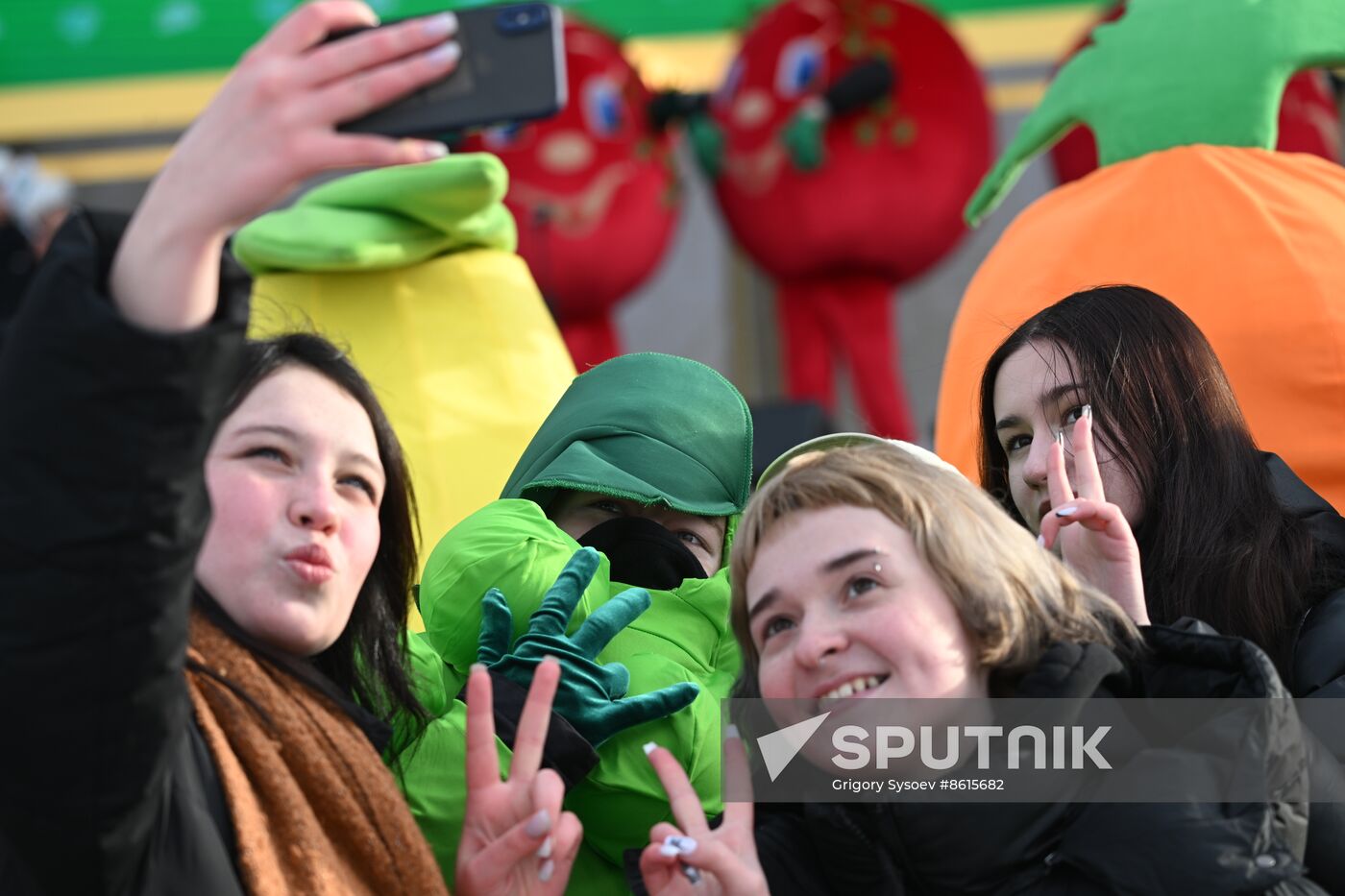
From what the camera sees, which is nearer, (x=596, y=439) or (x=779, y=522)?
(x=779, y=522)

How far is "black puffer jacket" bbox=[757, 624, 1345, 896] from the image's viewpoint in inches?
48.0

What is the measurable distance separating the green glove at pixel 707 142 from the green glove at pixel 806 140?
0.23m

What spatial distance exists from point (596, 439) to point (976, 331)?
1.99 ft

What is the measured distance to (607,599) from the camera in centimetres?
168

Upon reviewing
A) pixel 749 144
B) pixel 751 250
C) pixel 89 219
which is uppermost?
pixel 89 219

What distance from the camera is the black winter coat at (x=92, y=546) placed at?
991mm

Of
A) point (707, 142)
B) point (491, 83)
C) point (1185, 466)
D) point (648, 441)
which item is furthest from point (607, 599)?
point (707, 142)

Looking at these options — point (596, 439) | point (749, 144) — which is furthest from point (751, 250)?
point (596, 439)

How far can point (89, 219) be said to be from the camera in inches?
39.8

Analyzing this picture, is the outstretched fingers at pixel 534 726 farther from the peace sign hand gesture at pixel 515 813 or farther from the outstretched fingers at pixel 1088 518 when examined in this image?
the outstretched fingers at pixel 1088 518

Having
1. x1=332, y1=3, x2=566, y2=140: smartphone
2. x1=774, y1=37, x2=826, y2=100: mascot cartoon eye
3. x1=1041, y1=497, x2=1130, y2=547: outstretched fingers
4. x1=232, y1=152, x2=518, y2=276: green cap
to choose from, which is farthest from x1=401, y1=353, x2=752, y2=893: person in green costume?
x1=774, y1=37, x2=826, y2=100: mascot cartoon eye

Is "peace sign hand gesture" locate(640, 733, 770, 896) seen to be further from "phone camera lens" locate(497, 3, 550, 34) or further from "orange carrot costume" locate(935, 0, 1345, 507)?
"orange carrot costume" locate(935, 0, 1345, 507)

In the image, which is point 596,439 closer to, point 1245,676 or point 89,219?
point 1245,676

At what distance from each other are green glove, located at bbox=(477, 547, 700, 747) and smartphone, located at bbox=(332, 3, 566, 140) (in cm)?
57
